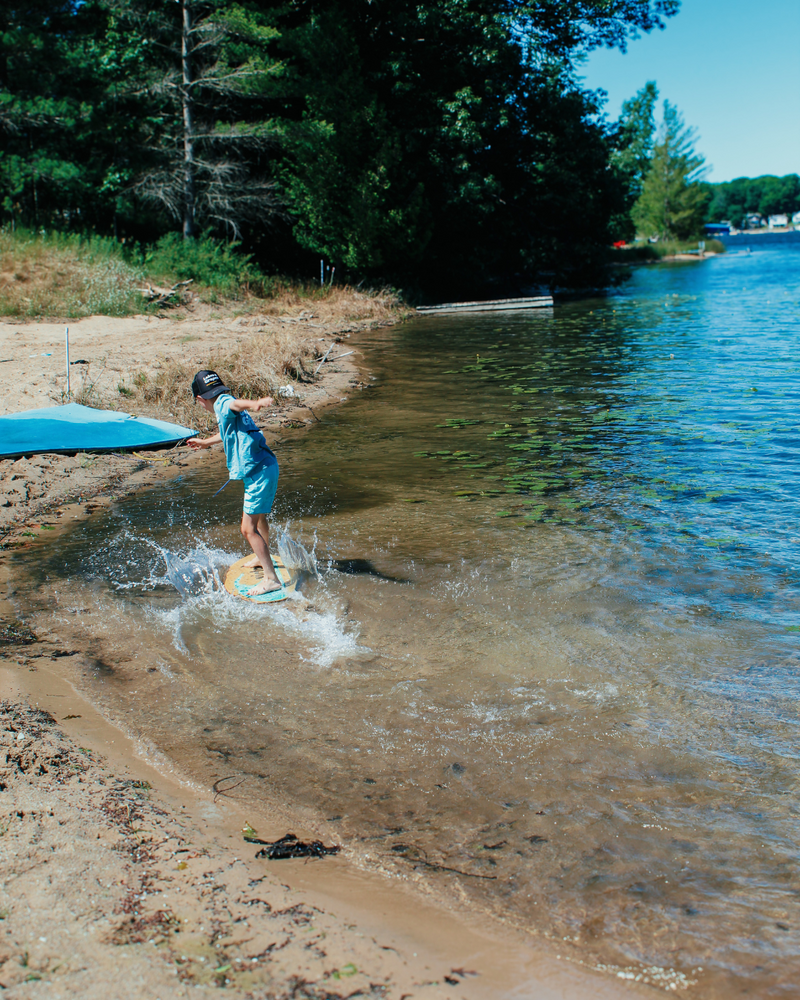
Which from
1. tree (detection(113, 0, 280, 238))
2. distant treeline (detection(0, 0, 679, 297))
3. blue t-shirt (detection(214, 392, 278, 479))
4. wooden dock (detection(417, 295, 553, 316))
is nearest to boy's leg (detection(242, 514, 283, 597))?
blue t-shirt (detection(214, 392, 278, 479))

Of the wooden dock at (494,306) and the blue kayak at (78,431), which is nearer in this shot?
the blue kayak at (78,431)

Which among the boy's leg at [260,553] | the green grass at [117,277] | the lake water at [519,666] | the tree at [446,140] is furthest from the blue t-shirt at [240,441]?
the tree at [446,140]

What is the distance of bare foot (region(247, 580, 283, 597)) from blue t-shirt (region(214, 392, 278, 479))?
3.14 feet

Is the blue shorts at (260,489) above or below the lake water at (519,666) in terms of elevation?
above

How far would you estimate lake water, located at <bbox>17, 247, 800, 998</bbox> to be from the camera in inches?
136

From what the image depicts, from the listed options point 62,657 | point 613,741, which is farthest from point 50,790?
point 613,741

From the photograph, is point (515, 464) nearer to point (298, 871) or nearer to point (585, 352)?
point (298, 871)

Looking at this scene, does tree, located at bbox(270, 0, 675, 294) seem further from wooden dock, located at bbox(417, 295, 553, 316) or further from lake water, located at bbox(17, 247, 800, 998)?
lake water, located at bbox(17, 247, 800, 998)

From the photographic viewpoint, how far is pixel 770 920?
10.6 feet

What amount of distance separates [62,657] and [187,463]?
18.8ft

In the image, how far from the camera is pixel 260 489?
6512mm

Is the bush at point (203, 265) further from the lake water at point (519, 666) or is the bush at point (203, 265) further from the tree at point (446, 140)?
the lake water at point (519, 666)

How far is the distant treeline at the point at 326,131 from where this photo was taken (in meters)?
24.2

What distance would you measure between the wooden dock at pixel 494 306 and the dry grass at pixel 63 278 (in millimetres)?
13368
